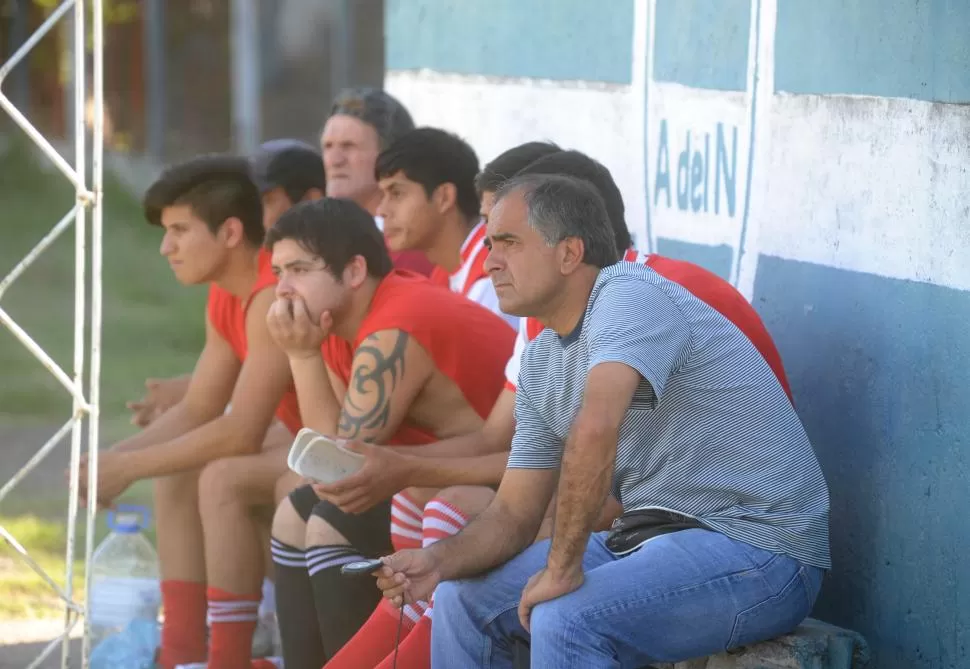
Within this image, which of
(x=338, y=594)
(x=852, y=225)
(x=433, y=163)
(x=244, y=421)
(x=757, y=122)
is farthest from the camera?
(x=433, y=163)

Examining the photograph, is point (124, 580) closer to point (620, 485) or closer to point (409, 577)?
point (409, 577)

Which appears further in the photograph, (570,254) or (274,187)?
(274,187)

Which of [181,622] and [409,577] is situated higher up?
[409,577]

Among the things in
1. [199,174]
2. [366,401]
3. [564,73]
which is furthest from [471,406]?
[564,73]

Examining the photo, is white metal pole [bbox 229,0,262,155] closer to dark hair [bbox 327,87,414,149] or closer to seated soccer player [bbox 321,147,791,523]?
dark hair [bbox 327,87,414,149]

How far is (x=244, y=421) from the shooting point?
477cm

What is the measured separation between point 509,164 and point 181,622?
74.1 inches

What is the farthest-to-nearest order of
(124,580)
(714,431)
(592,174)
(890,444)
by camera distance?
(124,580)
(592,174)
(890,444)
(714,431)

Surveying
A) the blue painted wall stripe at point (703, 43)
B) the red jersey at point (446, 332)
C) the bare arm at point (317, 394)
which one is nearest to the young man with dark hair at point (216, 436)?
the bare arm at point (317, 394)

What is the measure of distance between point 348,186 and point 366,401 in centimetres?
180

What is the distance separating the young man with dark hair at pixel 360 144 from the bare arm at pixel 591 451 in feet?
9.17

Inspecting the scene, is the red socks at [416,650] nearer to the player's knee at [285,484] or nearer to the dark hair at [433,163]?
the player's knee at [285,484]

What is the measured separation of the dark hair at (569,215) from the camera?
135 inches

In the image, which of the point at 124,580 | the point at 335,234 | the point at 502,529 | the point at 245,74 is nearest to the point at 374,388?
the point at 335,234
